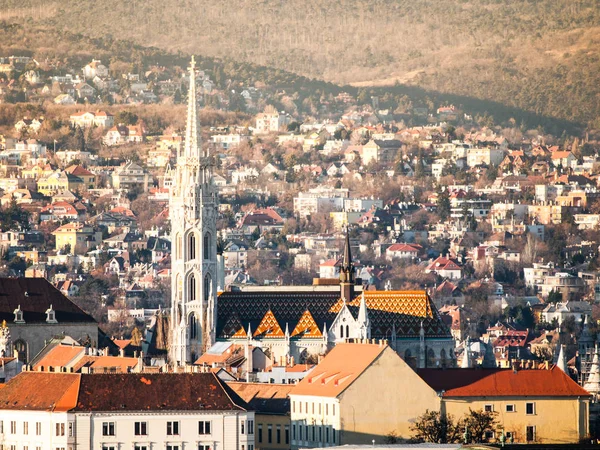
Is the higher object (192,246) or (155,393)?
(192,246)

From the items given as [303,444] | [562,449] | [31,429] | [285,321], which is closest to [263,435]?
[303,444]

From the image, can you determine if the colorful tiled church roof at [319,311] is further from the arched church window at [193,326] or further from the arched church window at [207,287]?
the arched church window at [193,326]

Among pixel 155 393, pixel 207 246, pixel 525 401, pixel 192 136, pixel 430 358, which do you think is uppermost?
pixel 192 136

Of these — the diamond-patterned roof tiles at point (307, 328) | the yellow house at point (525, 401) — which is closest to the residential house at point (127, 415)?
the yellow house at point (525, 401)

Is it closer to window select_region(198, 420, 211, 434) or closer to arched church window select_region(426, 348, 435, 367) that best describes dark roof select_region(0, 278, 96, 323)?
arched church window select_region(426, 348, 435, 367)

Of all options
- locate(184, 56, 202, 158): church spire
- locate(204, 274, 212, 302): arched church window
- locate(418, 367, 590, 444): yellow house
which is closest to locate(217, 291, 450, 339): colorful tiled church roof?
locate(204, 274, 212, 302): arched church window

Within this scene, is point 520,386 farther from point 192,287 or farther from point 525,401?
point 192,287

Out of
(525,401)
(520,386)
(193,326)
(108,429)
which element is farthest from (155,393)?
(193,326)
